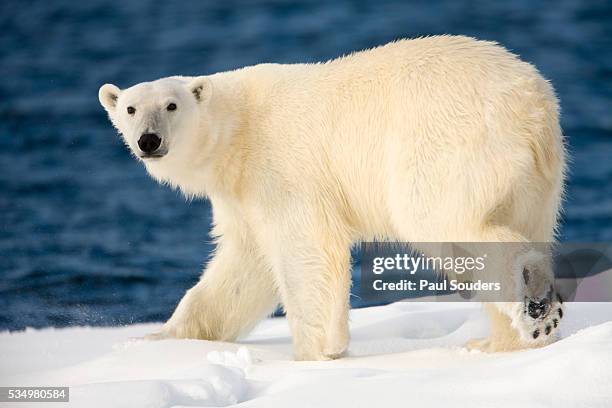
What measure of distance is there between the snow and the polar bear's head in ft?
4.05

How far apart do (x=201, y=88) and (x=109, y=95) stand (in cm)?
61

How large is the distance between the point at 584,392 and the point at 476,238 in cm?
163

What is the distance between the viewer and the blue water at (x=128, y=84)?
1267 cm

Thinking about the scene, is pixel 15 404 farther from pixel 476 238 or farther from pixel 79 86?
pixel 79 86

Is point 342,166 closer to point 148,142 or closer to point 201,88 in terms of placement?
point 201,88

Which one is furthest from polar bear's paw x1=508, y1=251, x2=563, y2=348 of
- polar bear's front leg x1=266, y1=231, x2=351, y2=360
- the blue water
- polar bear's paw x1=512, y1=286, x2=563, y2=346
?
the blue water

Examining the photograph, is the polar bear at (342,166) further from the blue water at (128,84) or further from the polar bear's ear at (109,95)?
the blue water at (128,84)

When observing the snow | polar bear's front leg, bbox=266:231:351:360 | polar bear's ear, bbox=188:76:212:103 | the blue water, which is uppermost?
the blue water

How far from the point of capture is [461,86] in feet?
19.4

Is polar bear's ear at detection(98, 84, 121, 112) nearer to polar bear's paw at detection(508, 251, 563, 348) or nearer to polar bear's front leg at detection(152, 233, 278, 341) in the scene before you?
polar bear's front leg at detection(152, 233, 278, 341)

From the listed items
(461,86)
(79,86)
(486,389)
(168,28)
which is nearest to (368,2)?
(168,28)

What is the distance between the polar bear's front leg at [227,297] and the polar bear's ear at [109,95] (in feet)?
3.79

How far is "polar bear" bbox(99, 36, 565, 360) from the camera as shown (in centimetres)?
571

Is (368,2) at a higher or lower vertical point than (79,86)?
higher
